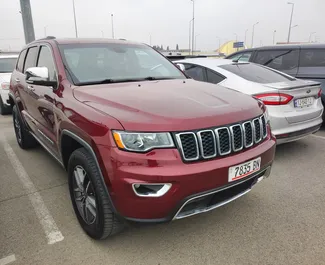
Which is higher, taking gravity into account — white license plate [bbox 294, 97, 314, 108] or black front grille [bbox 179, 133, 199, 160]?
black front grille [bbox 179, 133, 199, 160]

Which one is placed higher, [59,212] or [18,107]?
[18,107]

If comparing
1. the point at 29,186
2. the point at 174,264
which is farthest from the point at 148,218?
the point at 29,186

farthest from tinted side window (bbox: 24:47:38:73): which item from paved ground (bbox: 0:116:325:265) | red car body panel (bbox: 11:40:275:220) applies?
paved ground (bbox: 0:116:325:265)

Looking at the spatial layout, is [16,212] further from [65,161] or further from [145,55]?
[145,55]

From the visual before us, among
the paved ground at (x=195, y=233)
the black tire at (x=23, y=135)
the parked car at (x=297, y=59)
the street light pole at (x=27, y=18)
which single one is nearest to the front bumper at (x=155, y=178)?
the paved ground at (x=195, y=233)

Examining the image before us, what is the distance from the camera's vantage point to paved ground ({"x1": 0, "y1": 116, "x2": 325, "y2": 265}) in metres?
2.25

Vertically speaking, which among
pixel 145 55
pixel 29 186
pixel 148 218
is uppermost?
pixel 145 55

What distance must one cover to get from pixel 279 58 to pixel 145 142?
17.5 ft

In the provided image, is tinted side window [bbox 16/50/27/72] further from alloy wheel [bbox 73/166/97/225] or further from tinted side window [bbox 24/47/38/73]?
alloy wheel [bbox 73/166/97/225]

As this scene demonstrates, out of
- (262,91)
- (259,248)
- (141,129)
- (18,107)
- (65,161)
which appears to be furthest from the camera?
(18,107)

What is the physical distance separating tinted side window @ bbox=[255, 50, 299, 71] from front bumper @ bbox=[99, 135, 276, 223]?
4936 millimetres

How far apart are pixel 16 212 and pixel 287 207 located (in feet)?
9.22

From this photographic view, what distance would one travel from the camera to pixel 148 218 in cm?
199

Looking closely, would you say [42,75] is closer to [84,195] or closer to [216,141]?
[84,195]
